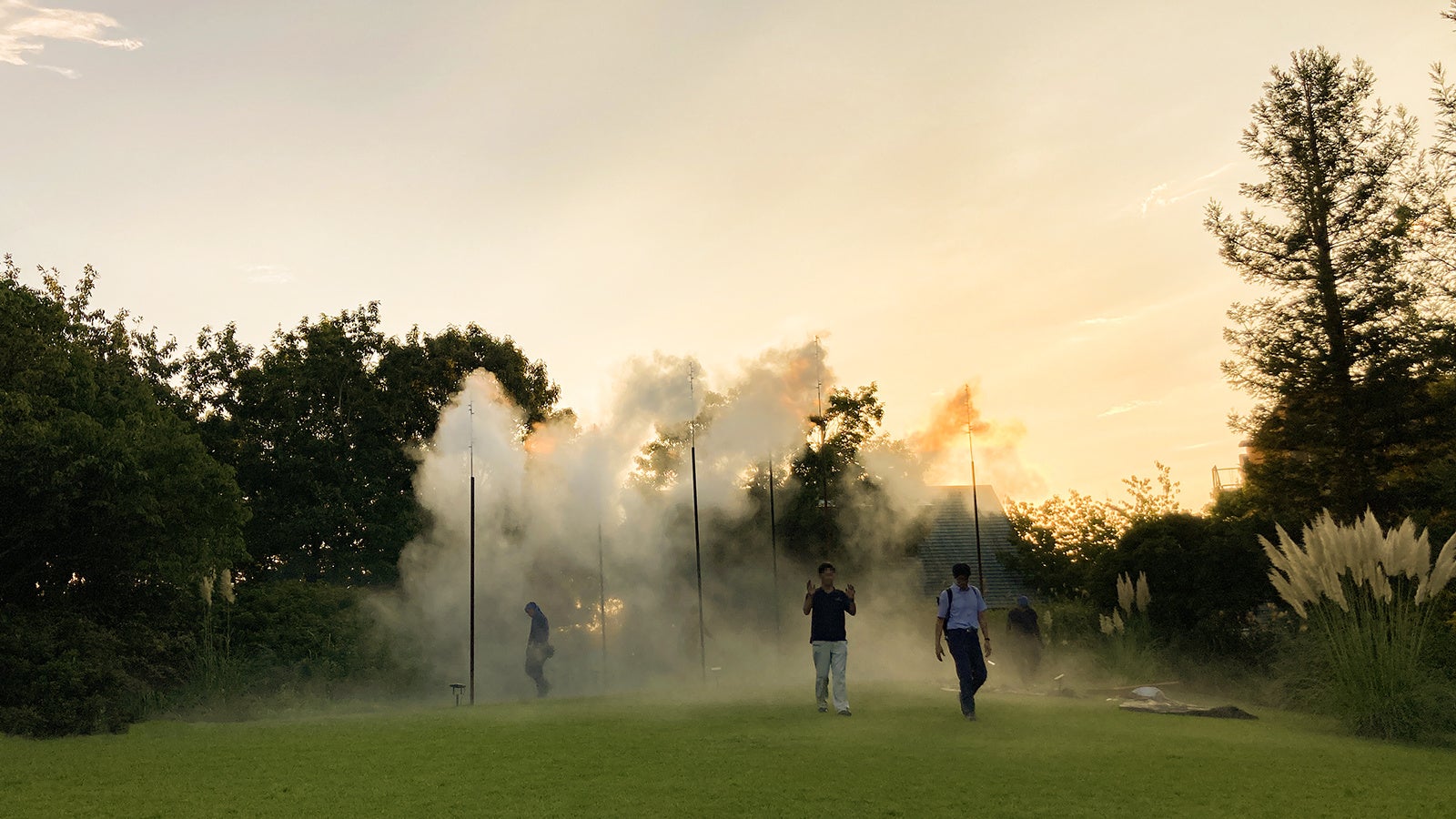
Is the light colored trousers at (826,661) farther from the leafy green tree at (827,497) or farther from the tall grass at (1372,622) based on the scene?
the leafy green tree at (827,497)

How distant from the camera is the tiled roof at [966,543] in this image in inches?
1993

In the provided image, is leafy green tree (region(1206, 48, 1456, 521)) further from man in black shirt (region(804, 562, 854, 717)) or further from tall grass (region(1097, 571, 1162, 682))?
man in black shirt (region(804, 562, 854, 717))

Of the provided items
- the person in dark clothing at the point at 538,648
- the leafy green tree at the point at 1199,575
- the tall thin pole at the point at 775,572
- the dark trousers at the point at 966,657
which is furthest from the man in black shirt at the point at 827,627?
the leafy green tree at the point at 1199,575

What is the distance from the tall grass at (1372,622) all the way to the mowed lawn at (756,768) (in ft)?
2.19

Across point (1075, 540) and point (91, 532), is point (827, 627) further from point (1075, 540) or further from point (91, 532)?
point (1075, 540)

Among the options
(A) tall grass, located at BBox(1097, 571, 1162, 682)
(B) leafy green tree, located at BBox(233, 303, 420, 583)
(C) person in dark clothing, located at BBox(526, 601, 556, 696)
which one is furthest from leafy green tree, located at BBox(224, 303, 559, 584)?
(A) tall grass, located at BBox(1097, 571, 1162, 682)

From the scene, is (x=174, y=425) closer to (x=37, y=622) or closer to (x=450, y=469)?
(x=37, y=622)

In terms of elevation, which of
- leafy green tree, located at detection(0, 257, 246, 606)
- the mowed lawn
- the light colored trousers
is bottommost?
the mowed lawn

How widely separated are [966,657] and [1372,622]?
4805 millimetres

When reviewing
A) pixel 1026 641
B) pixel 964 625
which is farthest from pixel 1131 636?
pixel 964 625

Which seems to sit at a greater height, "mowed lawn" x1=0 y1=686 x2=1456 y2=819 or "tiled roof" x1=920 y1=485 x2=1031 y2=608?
"tiled roof" x1=920 y1=485 x2=1031 y2=608

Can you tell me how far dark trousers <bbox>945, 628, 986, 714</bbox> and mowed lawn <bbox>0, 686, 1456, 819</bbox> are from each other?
45cm

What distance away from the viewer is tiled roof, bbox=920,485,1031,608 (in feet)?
166

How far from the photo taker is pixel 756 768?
9.52 m
